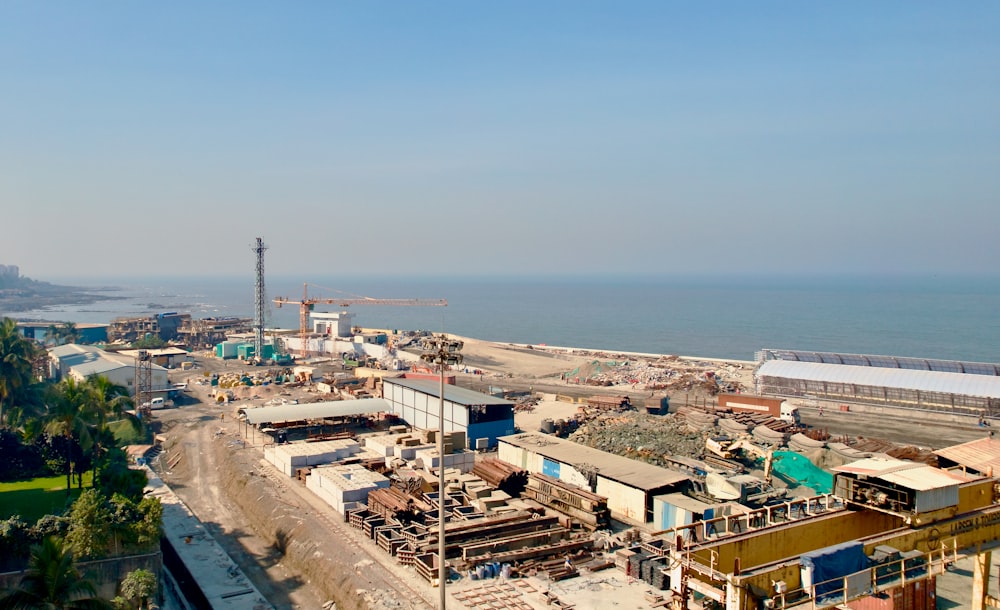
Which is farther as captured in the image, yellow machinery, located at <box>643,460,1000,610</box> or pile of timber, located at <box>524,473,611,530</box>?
pile of timber, located at <box>524,473,611,530</box>

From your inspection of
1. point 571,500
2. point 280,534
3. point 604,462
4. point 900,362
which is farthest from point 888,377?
point 280,534

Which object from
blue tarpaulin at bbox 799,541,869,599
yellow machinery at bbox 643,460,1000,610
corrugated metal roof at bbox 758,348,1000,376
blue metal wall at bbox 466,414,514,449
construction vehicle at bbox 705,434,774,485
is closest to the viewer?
yellow machinery at bbox 643,460,1000,610

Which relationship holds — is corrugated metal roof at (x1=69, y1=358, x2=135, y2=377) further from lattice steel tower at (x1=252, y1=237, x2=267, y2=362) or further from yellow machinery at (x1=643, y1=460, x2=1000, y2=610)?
yellow machinery at (x1=643, y1=460, x2=1000, y2=610)

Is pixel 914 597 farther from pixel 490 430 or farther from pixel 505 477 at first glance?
pixel 490 430

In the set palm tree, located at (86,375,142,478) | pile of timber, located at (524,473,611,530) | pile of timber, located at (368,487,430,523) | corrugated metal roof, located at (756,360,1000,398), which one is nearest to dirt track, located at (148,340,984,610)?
pile of timber, located at (368,487,430,523)

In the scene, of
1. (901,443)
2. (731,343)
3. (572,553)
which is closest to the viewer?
(572,553)

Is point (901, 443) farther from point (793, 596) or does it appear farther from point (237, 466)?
point (237, 466)

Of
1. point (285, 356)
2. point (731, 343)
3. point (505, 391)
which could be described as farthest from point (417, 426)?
point (731, 343)
